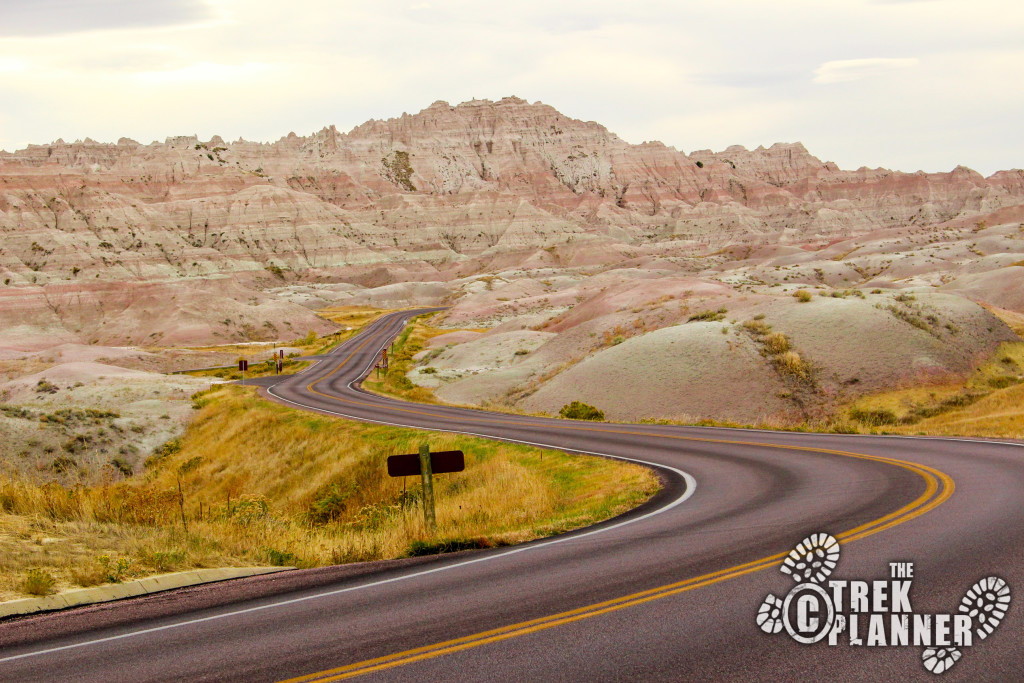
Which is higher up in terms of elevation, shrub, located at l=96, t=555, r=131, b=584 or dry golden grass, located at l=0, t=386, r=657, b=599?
shrub, located at l=96, t=555, r=131, b=584

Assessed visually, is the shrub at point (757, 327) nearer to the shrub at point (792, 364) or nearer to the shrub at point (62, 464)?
the shrub at point (792, 364)

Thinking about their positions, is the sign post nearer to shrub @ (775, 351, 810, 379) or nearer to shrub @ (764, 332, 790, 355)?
shrub @ (775, 351, 810, 379)

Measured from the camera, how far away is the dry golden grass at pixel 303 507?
418 inches

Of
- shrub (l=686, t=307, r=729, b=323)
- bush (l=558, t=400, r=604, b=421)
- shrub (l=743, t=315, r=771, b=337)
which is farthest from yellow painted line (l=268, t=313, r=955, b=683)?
shrub (l=686, t=307, r=729, b=323)

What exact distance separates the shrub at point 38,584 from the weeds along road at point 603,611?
0.71m

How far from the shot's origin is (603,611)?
24.9ft

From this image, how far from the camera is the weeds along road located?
6.41 meters

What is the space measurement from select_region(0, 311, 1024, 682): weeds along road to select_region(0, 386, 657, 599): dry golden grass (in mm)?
1302

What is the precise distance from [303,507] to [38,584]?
15.3 meters

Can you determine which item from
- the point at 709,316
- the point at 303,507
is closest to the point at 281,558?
the point at 303,507

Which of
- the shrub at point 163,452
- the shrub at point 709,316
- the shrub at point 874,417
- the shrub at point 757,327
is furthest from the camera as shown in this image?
the shrub at point 709,316

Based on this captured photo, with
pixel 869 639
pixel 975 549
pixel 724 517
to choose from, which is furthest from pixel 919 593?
pixel 724 517

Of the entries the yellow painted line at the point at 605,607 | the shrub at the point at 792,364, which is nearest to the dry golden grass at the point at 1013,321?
the shrub at the point at 792,364

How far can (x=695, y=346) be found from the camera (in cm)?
4334
